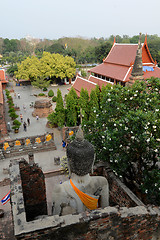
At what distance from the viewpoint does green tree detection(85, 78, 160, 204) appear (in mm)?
8141

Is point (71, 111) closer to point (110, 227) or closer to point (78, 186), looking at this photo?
point (78, 186)

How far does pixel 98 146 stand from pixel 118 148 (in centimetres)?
129

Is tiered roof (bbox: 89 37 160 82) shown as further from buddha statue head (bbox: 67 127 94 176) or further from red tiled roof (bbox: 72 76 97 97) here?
buddha statue head (bbox: 67 127 94 176)

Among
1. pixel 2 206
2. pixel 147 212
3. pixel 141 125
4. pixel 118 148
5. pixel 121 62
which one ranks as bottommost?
pixel 2 206

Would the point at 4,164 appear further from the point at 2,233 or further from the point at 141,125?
the point at 141,125

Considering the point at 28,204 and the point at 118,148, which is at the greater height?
the point at 118,148

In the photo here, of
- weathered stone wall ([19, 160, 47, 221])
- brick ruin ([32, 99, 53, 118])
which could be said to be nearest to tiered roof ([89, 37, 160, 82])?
brick ruin ([32, 99, 53, 118])

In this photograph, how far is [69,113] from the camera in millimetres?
20359

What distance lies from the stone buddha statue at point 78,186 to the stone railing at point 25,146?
12.8 m

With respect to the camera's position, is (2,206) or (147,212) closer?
(147,212)

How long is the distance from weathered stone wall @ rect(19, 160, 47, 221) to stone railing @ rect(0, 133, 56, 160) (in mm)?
10062

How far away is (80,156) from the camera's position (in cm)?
531

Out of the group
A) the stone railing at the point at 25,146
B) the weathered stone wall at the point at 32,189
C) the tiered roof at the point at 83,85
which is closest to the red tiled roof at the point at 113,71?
the tiered roof at the point at 83,85

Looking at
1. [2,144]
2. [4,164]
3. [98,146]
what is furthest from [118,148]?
[2,144]
